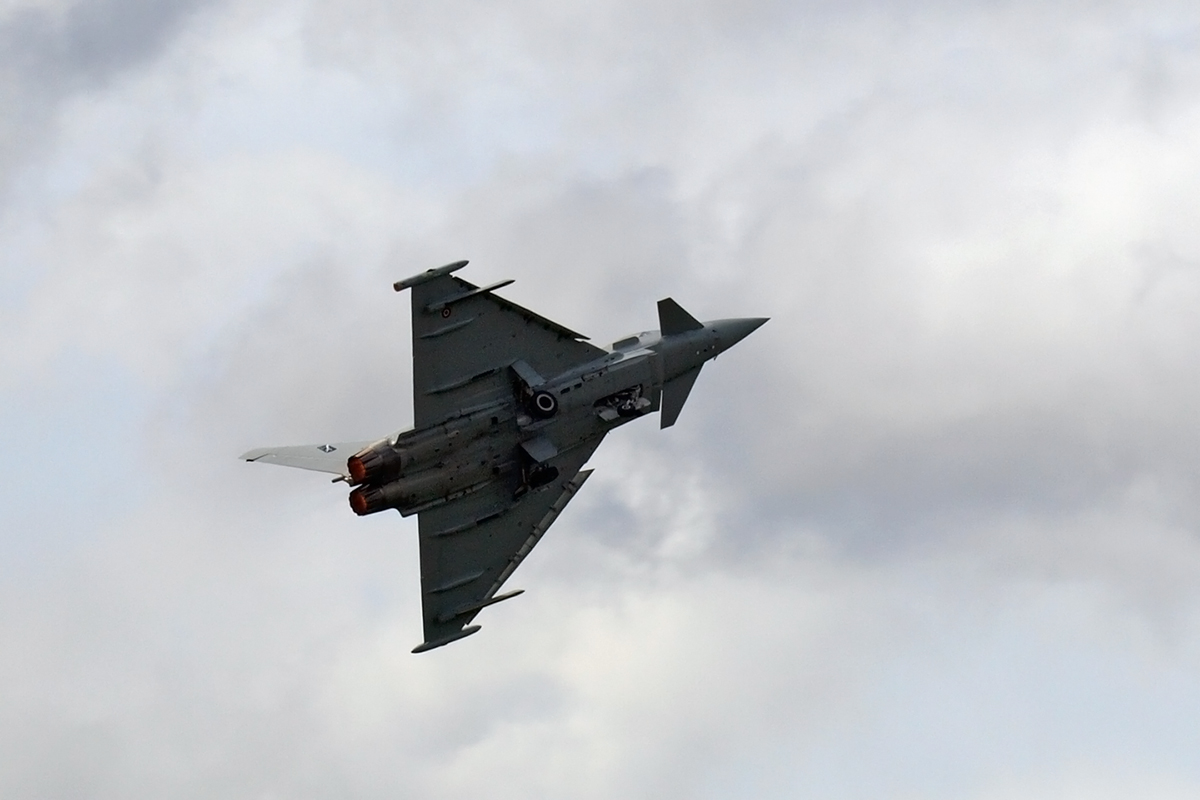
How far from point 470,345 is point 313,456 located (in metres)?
7.09

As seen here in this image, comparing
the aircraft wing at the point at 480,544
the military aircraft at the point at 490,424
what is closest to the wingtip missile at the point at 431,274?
the military aircraft at the point at 490,424

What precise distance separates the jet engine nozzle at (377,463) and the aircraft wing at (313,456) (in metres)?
0.77

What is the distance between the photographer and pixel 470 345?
70.8 metres

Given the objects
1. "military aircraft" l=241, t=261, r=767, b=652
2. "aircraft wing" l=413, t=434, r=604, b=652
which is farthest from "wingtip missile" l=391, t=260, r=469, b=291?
"aircraft wing" l=413, t=434, r=604, b=652

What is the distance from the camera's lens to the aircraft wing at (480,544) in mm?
74812

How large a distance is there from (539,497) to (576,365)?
601 cm

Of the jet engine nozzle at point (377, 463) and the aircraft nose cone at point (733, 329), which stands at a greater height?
the aircraft nose cone at point (733, 329)

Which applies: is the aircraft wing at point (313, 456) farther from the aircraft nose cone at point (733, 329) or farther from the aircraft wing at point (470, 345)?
the aircraft nose cone at point (733, 329)

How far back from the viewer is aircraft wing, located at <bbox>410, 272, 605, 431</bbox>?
2753 inches

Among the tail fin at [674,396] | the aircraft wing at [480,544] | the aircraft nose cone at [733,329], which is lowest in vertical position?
the aircraft wing at [480,544]

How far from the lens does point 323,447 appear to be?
7294cm

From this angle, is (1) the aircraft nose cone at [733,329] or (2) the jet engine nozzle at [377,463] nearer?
(2) the jet engine nozzle at [377,463]

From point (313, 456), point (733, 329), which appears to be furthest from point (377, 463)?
point (733, 329)

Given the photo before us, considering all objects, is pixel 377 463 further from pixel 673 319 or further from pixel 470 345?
pixel 673 319
